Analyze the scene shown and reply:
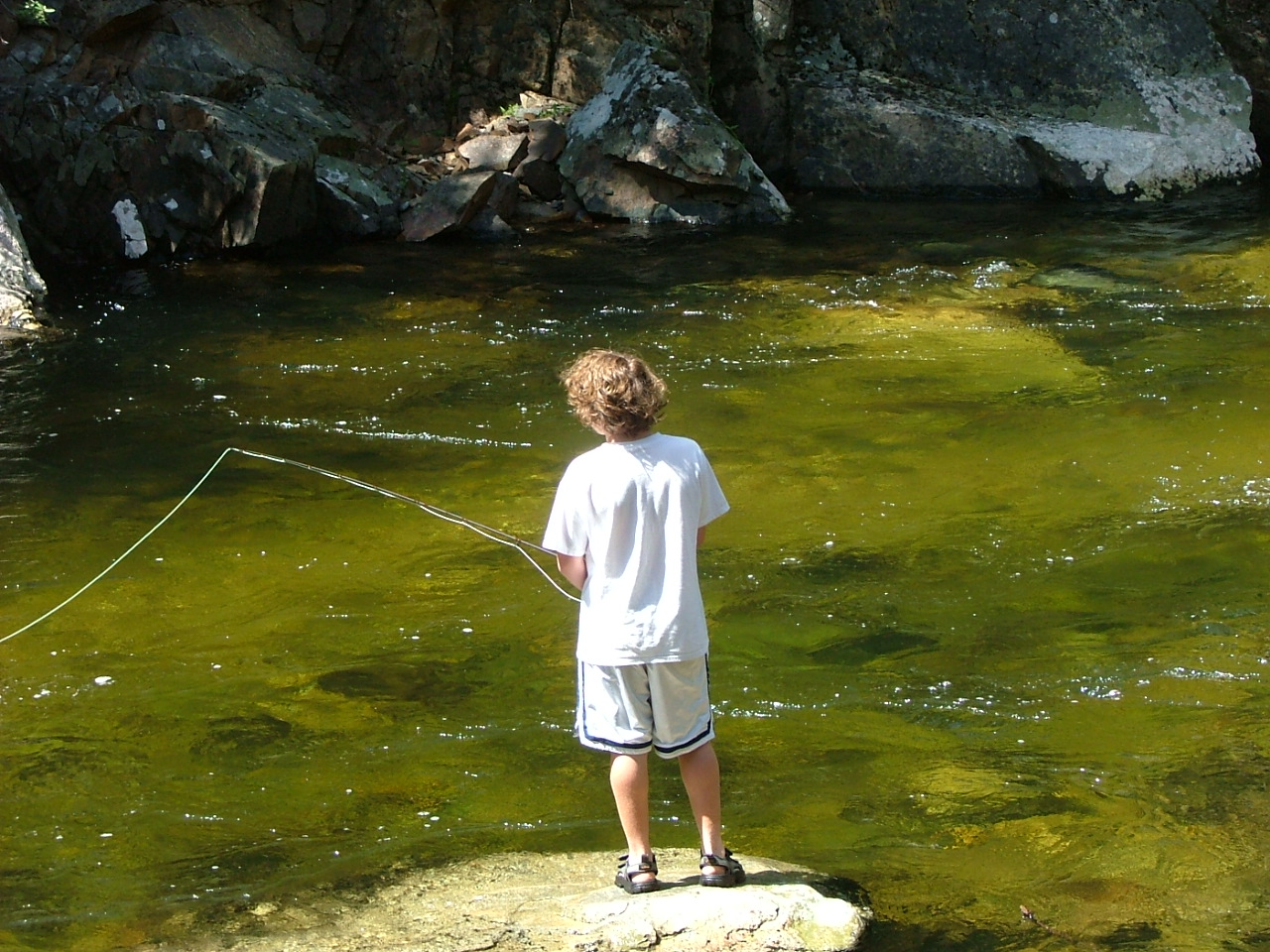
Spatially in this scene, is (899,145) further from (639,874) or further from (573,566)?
(639,874)

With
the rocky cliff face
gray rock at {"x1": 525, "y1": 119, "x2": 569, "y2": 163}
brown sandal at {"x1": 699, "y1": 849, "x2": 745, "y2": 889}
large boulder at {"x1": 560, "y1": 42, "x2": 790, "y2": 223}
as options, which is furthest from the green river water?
gray rock at {"x1": 525, "y1": 119, "x2": 569, "y2": 163}

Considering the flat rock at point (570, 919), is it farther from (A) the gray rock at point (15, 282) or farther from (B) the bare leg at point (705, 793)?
(A) the gray rock at point (15, 282)

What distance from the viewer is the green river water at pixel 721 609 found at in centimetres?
344

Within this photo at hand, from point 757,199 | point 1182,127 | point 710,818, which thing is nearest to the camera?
point 710,818

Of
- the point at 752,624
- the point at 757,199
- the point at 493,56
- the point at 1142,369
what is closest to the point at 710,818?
the point at 752,624

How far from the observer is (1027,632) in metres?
4.63

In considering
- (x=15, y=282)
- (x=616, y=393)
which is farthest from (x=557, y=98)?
(x=616, y=393)

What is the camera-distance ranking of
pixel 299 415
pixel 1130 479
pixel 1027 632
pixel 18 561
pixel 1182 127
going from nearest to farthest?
pixel 1027 632 → pixel 18 561 → pixel 1130 479 → pixel 299 415 → pixel 1182 127

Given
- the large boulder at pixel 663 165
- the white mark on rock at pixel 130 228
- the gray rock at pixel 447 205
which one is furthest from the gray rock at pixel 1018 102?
the white mark on rock at pixel 130 228

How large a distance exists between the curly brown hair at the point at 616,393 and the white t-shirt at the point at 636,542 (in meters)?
0.05

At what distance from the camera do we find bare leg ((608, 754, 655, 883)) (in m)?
3.08

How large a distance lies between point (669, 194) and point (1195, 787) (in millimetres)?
10007

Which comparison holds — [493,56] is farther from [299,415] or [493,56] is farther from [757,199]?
[299,415]

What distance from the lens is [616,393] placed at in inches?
117
